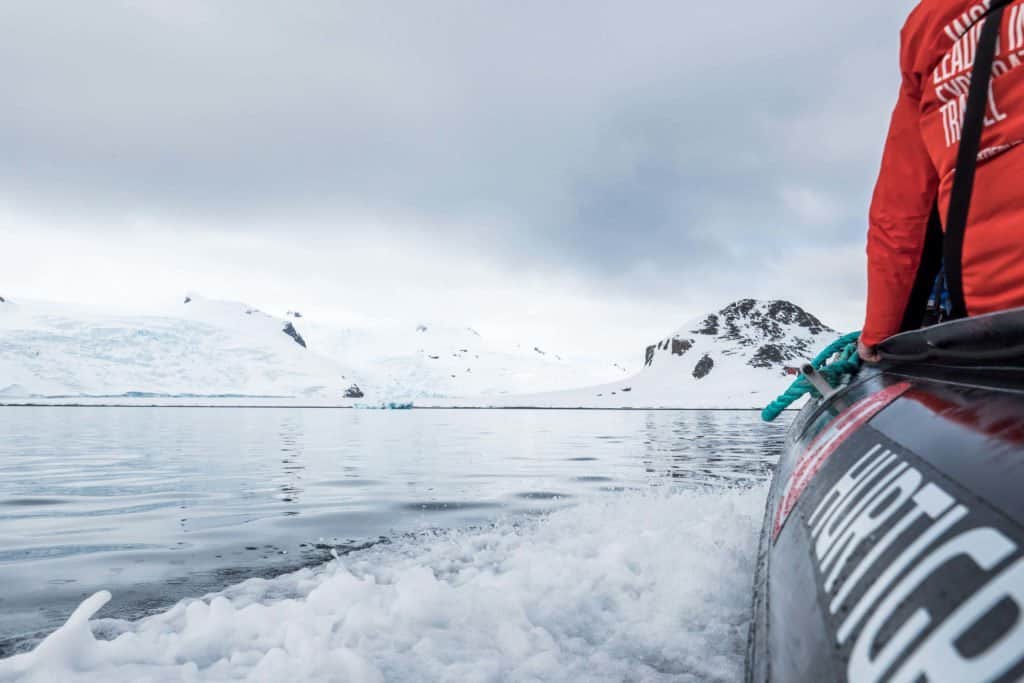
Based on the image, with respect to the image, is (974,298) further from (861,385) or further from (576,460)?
(576,460)

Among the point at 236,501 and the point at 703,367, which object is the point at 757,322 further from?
the point at 236,501

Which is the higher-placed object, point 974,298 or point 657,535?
point 974,298

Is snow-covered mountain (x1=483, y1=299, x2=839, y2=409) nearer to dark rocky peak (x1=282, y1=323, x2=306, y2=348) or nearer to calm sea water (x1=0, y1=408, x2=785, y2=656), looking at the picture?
calm sea water (x1=0, y1=408, x2=785, y2=656)

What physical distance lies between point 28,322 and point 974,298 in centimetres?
10895

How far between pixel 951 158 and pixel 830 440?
0.99 metres

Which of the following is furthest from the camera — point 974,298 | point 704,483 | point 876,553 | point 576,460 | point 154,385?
point 154,385

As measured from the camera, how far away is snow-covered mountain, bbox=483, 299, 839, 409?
70.4 meters

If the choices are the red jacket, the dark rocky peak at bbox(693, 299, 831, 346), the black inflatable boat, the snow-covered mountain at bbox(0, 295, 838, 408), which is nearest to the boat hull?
the black inflatable boat

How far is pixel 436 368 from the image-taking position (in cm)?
11556

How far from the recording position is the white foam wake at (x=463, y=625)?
1953 mm

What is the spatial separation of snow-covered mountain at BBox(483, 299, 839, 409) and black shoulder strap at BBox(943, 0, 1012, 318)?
61996 millimetres

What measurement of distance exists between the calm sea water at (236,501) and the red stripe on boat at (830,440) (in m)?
2.92

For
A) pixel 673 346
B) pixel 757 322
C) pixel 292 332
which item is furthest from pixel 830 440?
pixel 292 332

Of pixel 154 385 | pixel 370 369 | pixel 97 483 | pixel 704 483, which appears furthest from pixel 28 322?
pixel 704 483
